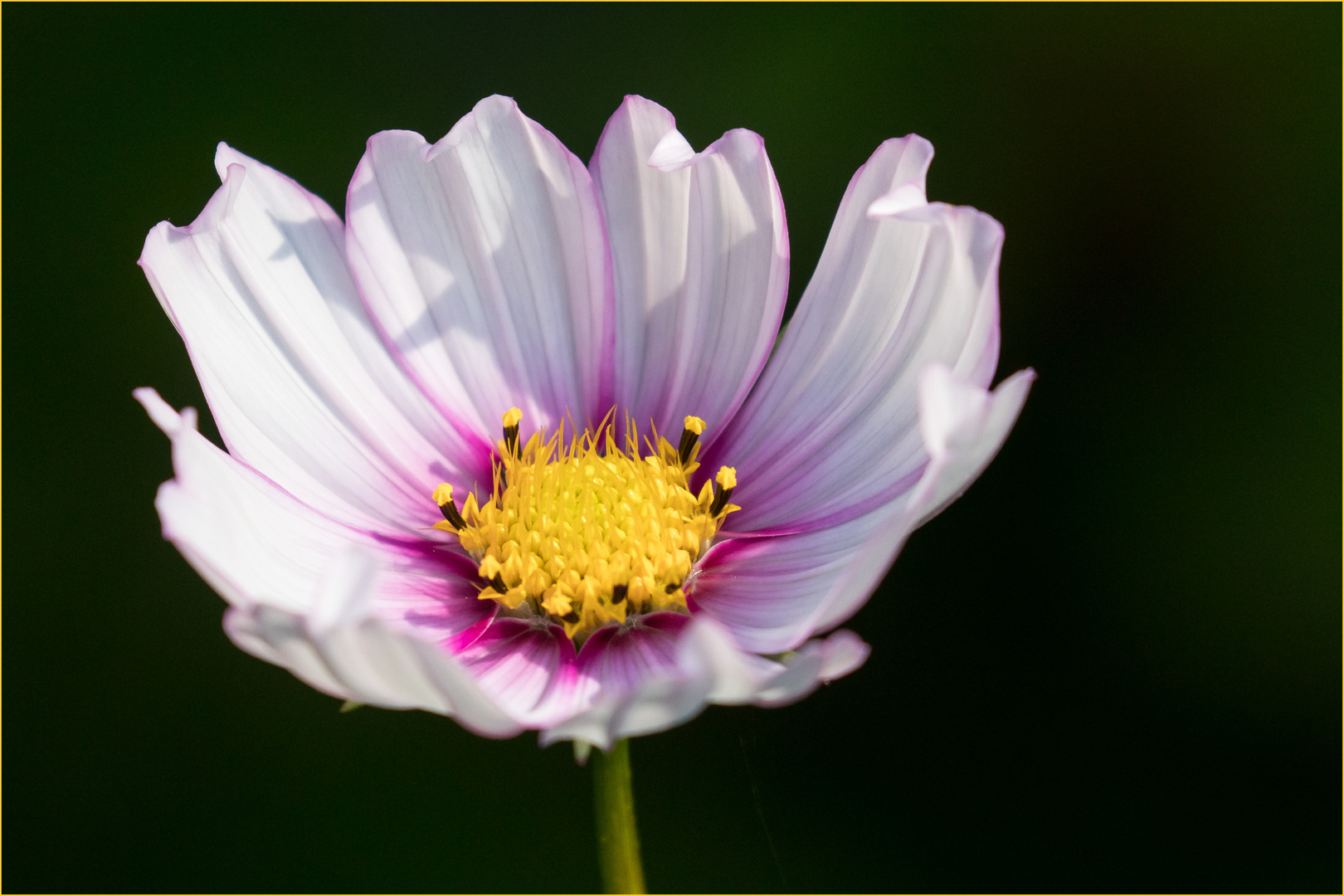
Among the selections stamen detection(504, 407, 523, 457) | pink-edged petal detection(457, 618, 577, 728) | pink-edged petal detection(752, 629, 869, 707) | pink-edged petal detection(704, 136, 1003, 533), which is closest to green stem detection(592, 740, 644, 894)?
pink-edged petal detection(457, 618, 577, 728)

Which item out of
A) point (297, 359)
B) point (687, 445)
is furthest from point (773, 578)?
point (297, 359)

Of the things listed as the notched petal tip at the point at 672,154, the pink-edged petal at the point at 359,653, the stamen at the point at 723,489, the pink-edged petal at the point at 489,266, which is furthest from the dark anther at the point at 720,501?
the pink-edged petal at the point at 359,653

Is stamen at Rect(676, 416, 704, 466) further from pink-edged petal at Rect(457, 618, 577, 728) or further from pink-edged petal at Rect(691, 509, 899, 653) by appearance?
pink-edged petal at Rect(457, 618, 577, 728)

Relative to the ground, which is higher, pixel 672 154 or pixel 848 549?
pixel 672 154

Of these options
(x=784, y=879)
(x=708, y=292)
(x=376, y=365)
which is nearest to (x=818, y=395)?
(x=708, y=292)

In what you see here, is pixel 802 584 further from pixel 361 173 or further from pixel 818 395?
pixel 361 173

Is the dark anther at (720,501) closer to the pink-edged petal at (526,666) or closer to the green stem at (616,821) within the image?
the pink-edged petal at (526,666)

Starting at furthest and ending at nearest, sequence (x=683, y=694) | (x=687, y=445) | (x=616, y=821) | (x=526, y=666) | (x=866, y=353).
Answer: (x=687, y=445), (x=866, y=353), (x=526, y=666), (x=616, y=821), (x=683, y=694)

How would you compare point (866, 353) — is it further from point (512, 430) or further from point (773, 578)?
point (512, 430)
